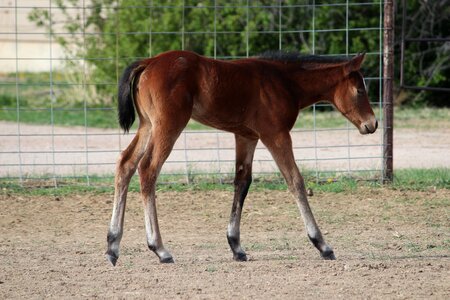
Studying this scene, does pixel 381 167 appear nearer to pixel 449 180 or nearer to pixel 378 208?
pixel 449 180

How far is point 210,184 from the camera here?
36.4 ft

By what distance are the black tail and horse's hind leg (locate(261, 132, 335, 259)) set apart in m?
1.11

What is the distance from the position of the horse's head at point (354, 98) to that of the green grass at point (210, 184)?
2.94 metres

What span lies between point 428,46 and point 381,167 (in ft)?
30.1

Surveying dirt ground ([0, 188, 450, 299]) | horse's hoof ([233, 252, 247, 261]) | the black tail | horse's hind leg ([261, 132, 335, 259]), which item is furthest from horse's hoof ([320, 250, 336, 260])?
the black tail

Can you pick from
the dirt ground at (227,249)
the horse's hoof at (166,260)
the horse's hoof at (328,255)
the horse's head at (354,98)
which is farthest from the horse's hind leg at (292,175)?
the horse's hoof at (166,260)

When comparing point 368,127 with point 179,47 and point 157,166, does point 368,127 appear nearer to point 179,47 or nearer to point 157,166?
point 157,166

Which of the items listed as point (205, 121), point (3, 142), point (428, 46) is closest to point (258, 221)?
point (205, 121)

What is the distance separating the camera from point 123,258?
750 cm

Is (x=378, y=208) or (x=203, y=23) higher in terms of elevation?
(x=203, y=23)

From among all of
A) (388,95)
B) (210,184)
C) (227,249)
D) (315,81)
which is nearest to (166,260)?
(227,249)

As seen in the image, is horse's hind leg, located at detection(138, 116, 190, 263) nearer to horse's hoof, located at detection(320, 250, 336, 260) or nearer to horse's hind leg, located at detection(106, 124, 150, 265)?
horse's hind leg, located at detection(106, 124, 150, 265)

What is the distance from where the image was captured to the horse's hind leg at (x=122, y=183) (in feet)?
23.7

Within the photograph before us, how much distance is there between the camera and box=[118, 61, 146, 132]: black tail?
7371 millimetres
